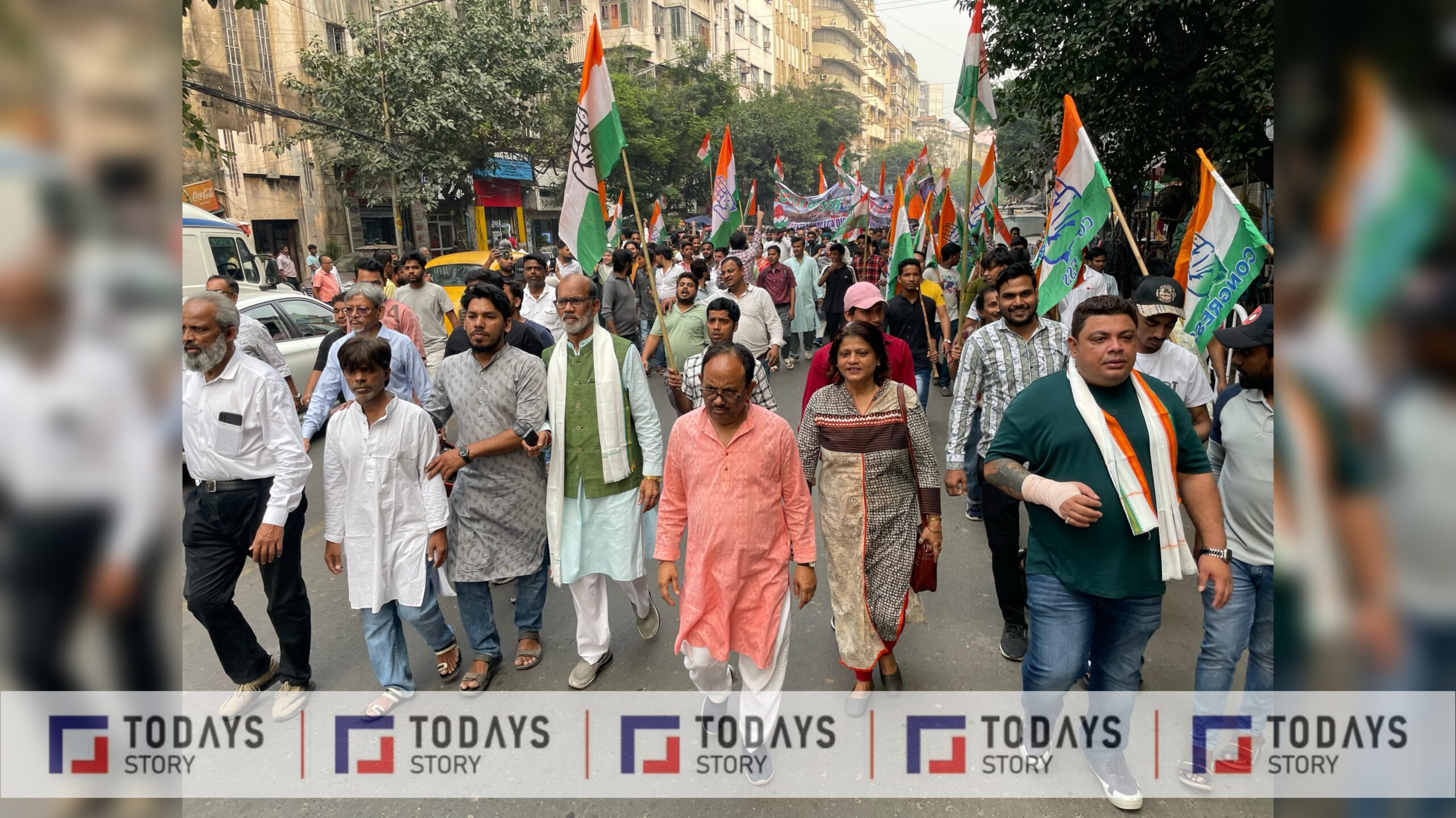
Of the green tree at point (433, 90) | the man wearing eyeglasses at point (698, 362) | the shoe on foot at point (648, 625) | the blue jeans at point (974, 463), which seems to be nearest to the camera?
the shoe on foot at point (648, 625)

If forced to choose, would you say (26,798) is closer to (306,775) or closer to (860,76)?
(306,775)

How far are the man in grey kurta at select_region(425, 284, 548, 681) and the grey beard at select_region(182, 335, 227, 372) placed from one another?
980mm

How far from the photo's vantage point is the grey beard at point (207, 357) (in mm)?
3012

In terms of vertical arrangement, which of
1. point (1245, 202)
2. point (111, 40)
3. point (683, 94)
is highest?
point (683, 94)

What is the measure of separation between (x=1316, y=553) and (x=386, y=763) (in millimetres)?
3445

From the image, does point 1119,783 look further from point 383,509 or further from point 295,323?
point 295,323

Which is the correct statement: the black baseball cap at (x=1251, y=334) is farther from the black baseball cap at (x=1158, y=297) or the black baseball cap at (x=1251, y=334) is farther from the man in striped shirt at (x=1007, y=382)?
the man in striped shirt at (x=1007, y=382)

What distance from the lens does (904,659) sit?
3877 millimetres

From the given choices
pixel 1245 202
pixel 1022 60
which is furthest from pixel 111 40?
pixel 1245 202

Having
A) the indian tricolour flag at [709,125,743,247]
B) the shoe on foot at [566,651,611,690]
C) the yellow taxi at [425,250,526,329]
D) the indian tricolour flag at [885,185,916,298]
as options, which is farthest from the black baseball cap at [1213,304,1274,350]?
the yellow taxi at [425,250,526,329]

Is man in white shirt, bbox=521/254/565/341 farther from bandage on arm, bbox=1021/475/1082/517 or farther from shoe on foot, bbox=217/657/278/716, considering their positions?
bandage on arm, bbox=1021/475/1082/517

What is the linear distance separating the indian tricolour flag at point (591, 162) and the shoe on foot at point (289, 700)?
8.39 feet

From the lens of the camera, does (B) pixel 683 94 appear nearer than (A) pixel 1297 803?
No

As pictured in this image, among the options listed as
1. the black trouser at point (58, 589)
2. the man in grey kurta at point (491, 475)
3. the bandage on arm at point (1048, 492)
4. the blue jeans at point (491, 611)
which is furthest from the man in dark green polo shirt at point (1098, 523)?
the black trouser at point (58, 589)
